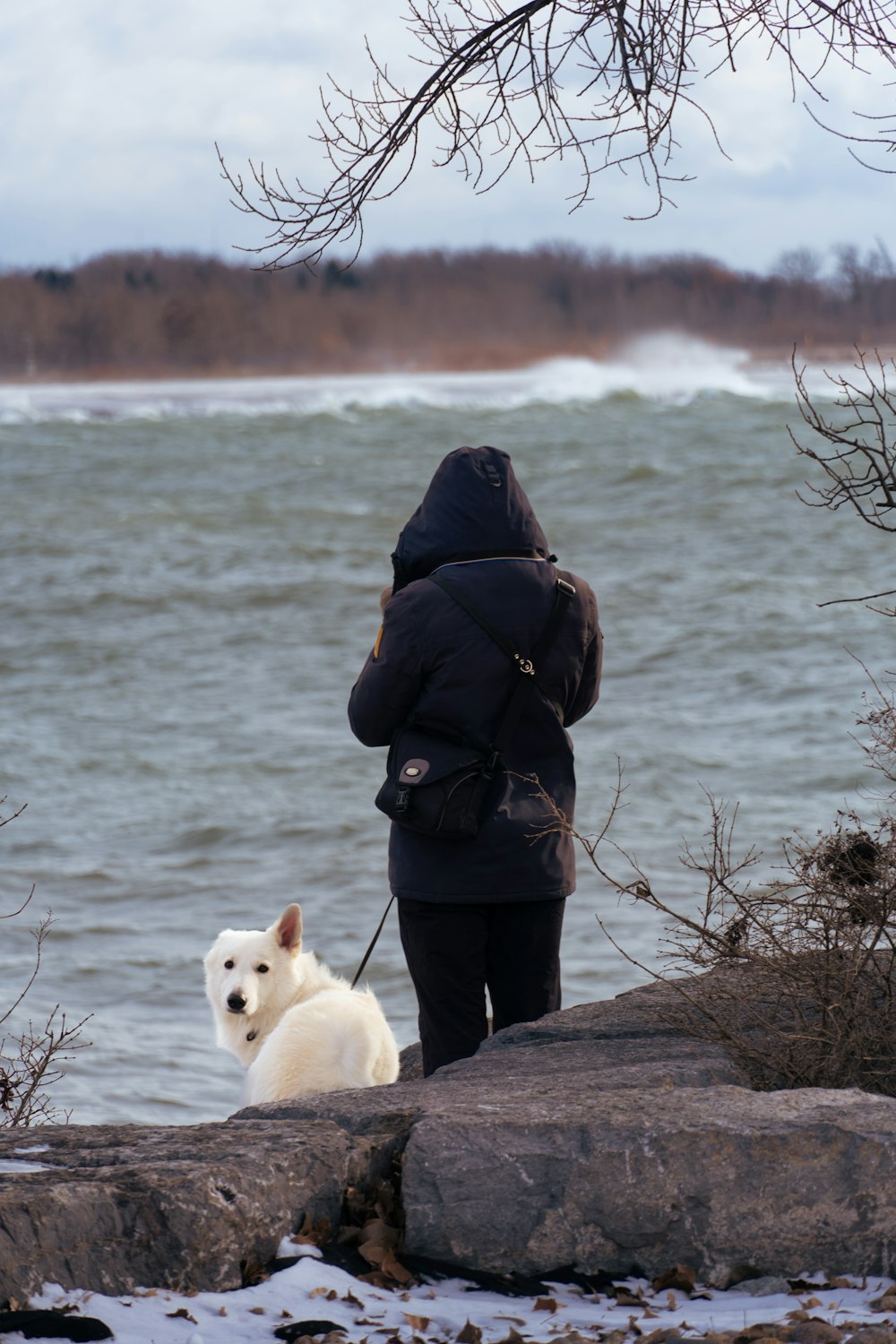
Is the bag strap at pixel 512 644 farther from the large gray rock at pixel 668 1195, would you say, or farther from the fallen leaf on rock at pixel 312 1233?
the fallen leaf on rock at pixel 312 1233

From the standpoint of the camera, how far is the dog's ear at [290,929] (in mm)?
5492

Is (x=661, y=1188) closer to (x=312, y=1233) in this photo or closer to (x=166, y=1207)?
(x=312, y=1233)

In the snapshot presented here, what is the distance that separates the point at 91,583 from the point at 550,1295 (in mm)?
20101

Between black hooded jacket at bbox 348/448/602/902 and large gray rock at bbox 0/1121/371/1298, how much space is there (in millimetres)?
1135

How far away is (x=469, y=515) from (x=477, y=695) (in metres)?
0.51

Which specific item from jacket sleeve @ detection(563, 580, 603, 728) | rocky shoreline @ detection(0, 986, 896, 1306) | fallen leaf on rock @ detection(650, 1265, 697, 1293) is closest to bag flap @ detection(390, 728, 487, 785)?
jacket sleeve @ detection(563, 580, 603, 728)

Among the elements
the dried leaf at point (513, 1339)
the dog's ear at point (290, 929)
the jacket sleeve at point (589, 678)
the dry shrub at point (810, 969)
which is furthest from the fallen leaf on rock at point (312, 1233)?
the dog's ear at point (290, 929)

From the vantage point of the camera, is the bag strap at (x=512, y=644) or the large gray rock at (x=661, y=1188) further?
the bag strap at (x=512, y=644)

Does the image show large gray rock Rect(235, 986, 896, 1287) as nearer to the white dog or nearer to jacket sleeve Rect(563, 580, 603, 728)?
jacket sleeve Rect(563, 580, 603, 728)

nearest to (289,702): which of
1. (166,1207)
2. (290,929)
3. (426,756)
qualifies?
(290,929)

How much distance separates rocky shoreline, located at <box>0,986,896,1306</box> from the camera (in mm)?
2764

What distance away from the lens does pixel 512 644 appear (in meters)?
4.14

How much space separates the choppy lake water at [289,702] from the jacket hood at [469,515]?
842 mm

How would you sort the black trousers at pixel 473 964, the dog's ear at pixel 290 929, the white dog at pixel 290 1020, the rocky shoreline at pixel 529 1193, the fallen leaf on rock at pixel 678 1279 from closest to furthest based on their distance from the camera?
the rocky shoreline at pixel 529 1193 → the fallen leaf on rock at pixel 678 1279 → the black trousers at pixel 473 964 → the white dog at pixel 290 1020 → the dog's ear at pixel 290 929
